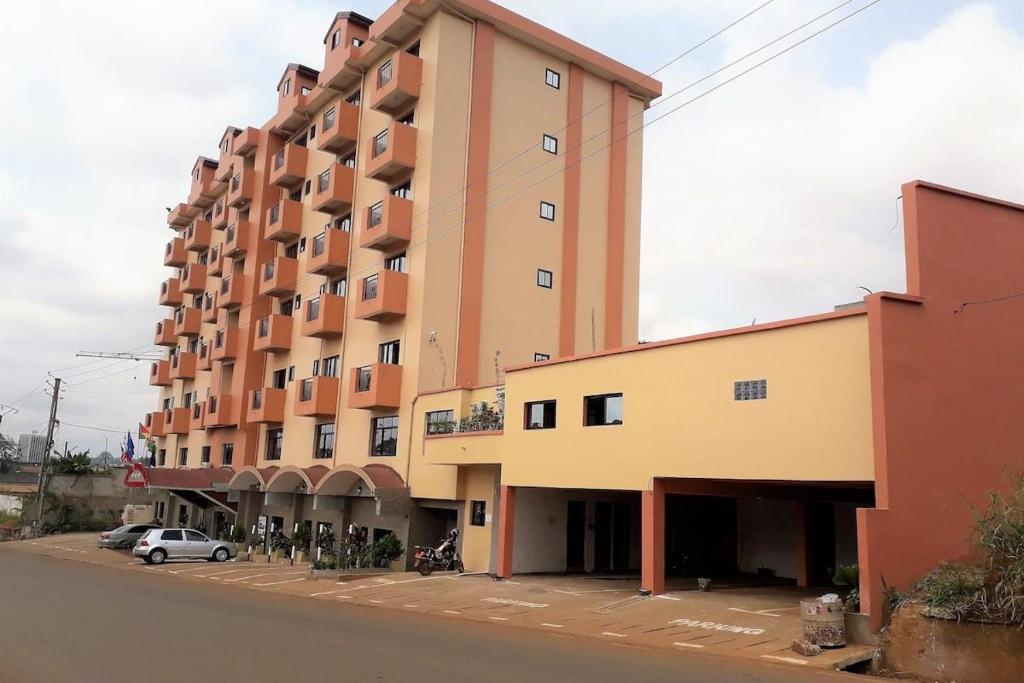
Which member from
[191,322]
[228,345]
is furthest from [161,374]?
[228,345]

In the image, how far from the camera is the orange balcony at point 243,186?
5013 cm

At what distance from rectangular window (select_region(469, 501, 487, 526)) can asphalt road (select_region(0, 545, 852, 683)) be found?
24.7 ft

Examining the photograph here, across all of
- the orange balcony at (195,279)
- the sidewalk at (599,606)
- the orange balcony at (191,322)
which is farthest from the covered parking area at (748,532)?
the orange balcony at (195,279)

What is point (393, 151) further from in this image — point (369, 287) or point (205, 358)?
point (205, 358)

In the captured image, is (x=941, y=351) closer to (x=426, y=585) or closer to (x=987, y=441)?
(x=987, y=441)

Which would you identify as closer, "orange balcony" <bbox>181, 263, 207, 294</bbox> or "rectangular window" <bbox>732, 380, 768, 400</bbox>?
"rectangular window" <bbox>732, 380, 768, 400</bbox>

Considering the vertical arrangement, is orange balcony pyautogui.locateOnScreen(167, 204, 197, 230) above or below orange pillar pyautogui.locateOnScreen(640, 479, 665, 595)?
above

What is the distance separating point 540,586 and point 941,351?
12795mm

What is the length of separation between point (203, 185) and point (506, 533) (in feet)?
139

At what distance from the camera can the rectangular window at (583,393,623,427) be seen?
22125 mm

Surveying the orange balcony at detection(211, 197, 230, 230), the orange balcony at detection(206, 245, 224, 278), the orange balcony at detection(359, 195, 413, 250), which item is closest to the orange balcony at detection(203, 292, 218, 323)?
the orange balcony at detection(206, 245, 224, 278)

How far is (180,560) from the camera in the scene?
122 ft

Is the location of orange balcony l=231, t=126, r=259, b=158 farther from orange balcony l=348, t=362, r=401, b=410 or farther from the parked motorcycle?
the parked motorcycle

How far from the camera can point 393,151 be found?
111 ft
